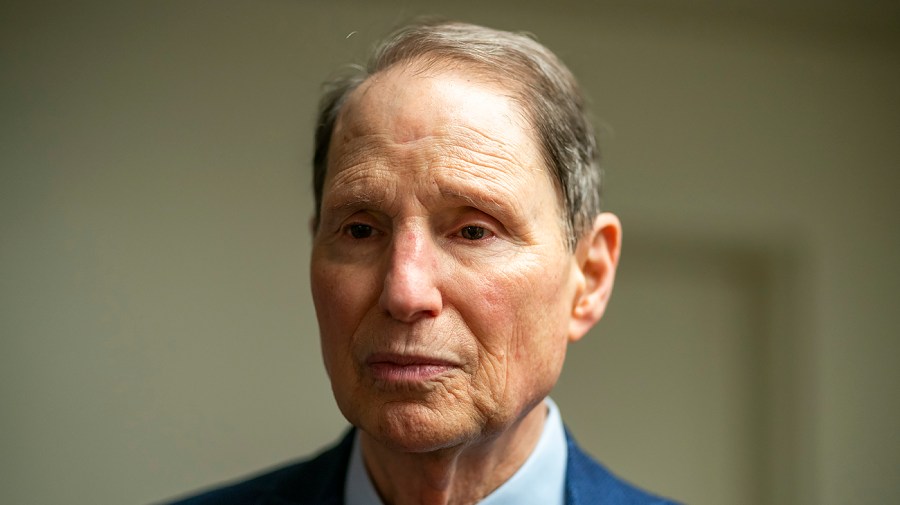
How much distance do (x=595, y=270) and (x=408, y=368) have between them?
0.51m

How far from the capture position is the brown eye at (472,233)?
1.55m

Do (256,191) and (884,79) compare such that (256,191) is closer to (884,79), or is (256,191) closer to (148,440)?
(148,440)

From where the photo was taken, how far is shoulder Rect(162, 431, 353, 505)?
1768mm

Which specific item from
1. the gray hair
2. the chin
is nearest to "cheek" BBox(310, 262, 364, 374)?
the chin

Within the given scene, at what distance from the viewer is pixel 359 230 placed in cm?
161

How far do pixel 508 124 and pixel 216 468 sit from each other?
2.08 meters

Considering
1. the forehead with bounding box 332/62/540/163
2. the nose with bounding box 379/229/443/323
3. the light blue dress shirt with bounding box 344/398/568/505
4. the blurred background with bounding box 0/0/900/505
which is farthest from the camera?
the blurred background with bounding box 0/0/900/505

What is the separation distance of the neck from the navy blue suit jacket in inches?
3.4

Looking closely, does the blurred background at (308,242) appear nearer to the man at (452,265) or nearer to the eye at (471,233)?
the man at (452,265)

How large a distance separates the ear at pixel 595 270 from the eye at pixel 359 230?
1.37 ft

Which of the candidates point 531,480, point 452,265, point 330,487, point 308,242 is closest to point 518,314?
point 452,265

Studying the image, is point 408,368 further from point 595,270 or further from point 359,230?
point 595,270

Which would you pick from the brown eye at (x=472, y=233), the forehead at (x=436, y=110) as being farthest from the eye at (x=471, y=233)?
the forehead at (x=436, y=110)

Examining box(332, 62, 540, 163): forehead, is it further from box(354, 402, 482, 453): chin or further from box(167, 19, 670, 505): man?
box(354, 402, 482, 453): chin
